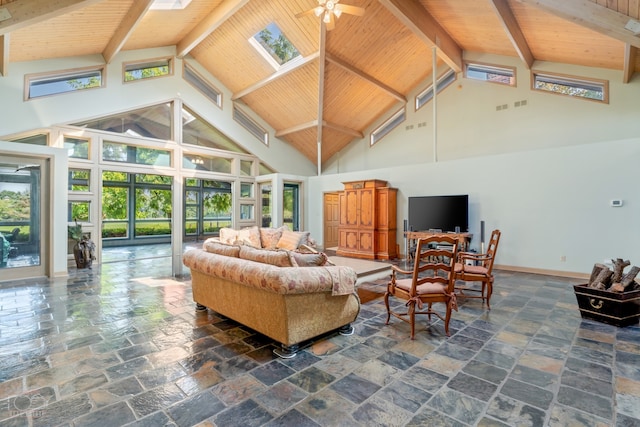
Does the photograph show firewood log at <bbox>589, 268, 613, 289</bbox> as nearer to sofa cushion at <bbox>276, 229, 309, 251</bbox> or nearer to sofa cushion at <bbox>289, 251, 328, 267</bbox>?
sofa cushion at <bbox>289, 251, 328, 267</bbox>

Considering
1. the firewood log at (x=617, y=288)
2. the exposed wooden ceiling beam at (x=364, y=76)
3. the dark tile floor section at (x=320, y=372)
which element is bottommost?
the dark tile floor section at (x=320, y=372)

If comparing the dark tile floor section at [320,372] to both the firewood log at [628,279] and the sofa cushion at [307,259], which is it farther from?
the sofa cushion at [307,259]

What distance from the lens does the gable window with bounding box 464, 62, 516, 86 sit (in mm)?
7559

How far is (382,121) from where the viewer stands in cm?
1016

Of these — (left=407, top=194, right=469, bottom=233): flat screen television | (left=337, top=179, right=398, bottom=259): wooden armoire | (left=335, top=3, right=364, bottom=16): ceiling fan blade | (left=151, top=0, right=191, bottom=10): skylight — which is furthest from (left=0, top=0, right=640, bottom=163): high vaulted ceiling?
(left=407, top=194, right=469, bottom=233): flat screen television

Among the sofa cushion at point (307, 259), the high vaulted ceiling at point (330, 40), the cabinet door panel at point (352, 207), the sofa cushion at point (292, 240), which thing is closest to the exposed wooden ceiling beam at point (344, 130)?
the high vaulted ceiling at point (330, 40)

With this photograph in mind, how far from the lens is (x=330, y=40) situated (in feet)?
22.9

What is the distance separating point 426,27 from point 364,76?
2.02 metres

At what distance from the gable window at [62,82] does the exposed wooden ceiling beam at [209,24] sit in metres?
1.96

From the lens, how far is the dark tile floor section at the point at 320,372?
5.97 feet

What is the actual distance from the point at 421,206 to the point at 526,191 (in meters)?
2.14

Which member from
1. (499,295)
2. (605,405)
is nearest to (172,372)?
(605,405)

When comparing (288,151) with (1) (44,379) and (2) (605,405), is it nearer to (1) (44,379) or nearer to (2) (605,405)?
(1) (44,379)

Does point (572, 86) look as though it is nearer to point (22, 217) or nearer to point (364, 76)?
point (364, 76)
